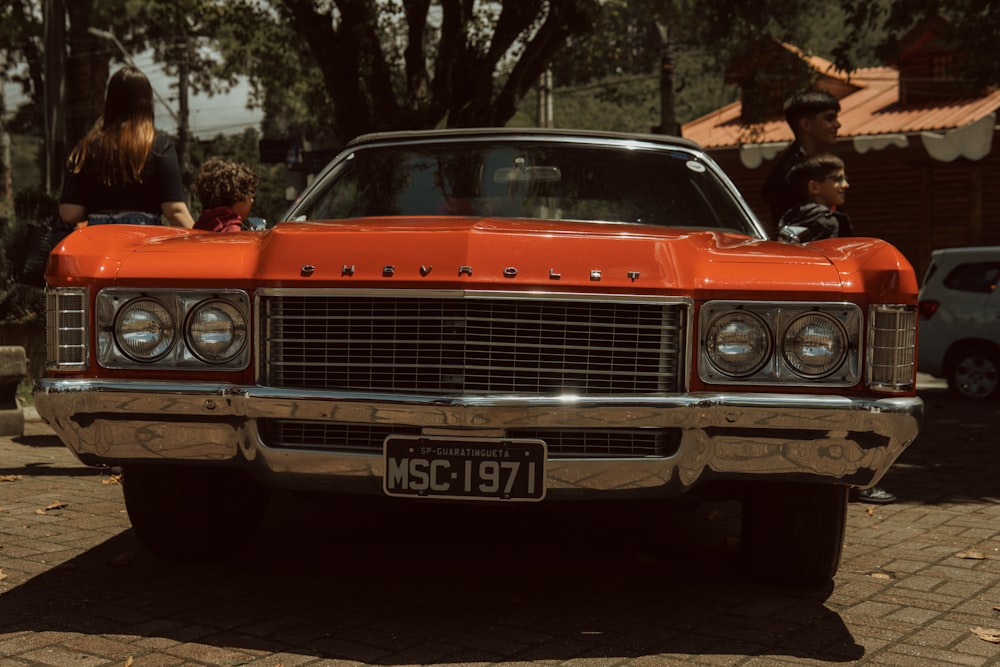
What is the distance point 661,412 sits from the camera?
12.5 ft

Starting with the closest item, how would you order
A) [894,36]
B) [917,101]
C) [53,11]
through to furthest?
[894,36] → [53,11] → [917,101]

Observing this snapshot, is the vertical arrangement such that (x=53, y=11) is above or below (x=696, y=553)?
above

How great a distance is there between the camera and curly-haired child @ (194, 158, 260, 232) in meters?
6.70

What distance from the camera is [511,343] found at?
152 inches

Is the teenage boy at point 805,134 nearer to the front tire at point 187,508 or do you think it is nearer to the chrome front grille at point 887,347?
the chrome front grille at point 887,347

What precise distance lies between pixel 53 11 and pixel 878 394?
56.7 ft

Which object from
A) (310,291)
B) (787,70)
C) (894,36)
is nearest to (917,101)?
(787,70)

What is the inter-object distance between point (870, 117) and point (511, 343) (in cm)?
2775

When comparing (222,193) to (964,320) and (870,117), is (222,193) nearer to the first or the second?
(964,320)

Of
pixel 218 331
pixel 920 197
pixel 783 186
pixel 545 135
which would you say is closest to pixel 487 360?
pixel 218 331

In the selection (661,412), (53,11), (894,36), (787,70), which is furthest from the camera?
(787,70)

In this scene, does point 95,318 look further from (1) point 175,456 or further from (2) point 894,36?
(2) point 894,36

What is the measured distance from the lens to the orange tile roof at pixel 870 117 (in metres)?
26.6

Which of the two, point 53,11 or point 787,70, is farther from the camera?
point 787,70
